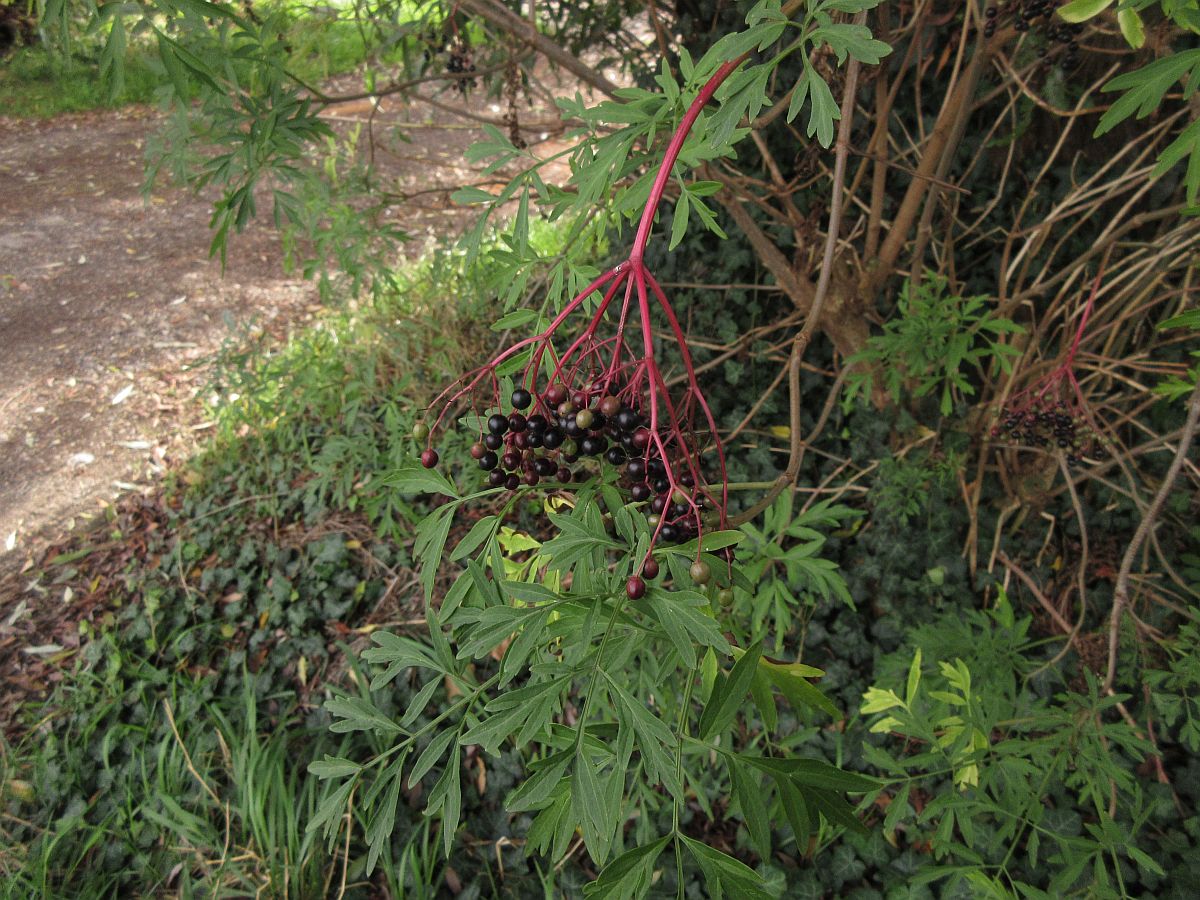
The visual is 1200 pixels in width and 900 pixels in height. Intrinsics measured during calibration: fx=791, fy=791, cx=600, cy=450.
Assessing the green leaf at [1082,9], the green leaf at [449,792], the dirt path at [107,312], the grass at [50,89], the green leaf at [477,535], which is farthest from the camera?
the grass at [50,89]

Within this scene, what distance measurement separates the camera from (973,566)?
259cm

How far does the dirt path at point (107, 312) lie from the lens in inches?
→ 160

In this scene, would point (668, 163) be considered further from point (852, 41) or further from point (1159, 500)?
point (1159, 500)

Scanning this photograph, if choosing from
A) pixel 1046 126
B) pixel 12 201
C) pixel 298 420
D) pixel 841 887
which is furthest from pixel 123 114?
pixel 841 887

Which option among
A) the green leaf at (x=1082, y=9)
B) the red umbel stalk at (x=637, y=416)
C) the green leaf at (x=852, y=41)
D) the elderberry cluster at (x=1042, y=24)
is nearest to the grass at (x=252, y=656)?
the red umbel stalk at (x=637, y=416)

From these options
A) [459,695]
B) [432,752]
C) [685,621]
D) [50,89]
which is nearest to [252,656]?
[459,695]

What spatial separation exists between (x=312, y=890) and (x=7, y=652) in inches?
73.0

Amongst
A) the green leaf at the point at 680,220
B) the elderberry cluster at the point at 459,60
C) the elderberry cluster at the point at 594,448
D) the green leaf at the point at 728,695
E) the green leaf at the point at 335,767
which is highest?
the elderberry cluster at the point at 459,60

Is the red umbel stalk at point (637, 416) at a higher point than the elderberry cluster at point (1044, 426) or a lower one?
higher

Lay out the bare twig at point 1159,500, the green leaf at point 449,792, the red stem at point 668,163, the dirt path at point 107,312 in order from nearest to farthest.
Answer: the red stem at point 668,163 < the green leaf at point 449,792 < the bare twig at point 1159,500 < the dirt path at point 107,312

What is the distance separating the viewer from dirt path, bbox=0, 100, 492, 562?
407cm

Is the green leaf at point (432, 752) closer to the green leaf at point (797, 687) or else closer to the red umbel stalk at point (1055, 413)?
the green leaf at point (797, 687)

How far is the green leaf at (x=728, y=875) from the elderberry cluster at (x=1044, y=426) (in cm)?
146

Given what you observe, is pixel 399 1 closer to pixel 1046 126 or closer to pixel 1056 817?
pixel 1046 126
